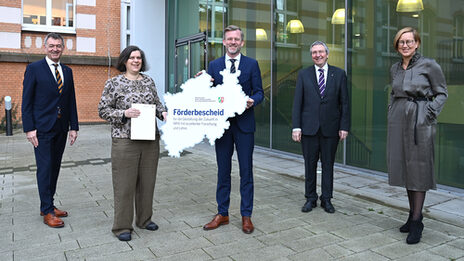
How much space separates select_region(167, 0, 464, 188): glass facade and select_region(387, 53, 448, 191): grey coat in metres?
2.39

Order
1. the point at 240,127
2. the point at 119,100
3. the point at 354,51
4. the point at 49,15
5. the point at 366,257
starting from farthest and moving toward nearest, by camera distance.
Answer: the point at 49,15 < the point at 354,51 < the point at 240,127 < the point at 119,100 < the point at 366,257

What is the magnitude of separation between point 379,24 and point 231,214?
14.3ft

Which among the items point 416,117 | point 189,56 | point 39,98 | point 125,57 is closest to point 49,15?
point 189,56

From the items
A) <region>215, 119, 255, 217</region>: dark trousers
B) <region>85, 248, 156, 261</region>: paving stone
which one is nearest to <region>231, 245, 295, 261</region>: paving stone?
<region>215, 119, 255, 217</region>: dark trousers

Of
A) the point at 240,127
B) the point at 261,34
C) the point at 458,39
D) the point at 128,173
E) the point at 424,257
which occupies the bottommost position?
the point at 424,257

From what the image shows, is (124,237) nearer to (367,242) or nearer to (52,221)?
(52,221)

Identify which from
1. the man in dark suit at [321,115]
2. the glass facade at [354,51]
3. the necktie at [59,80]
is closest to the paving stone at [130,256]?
the necktie at [59,80]

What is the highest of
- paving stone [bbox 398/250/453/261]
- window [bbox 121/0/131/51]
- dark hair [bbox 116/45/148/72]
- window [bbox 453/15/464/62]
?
window [bbox 121/0/131/51]

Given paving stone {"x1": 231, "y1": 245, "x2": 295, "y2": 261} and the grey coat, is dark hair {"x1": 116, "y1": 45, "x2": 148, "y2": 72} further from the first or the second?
the grey coat

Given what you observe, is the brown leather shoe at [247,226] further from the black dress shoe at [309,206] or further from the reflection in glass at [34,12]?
the reflection in glass at [34,12]

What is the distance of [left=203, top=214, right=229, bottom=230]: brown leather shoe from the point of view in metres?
3.96

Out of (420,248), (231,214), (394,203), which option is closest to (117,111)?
(231,214)

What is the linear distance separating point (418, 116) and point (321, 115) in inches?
44.8

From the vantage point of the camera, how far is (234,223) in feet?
13.7
